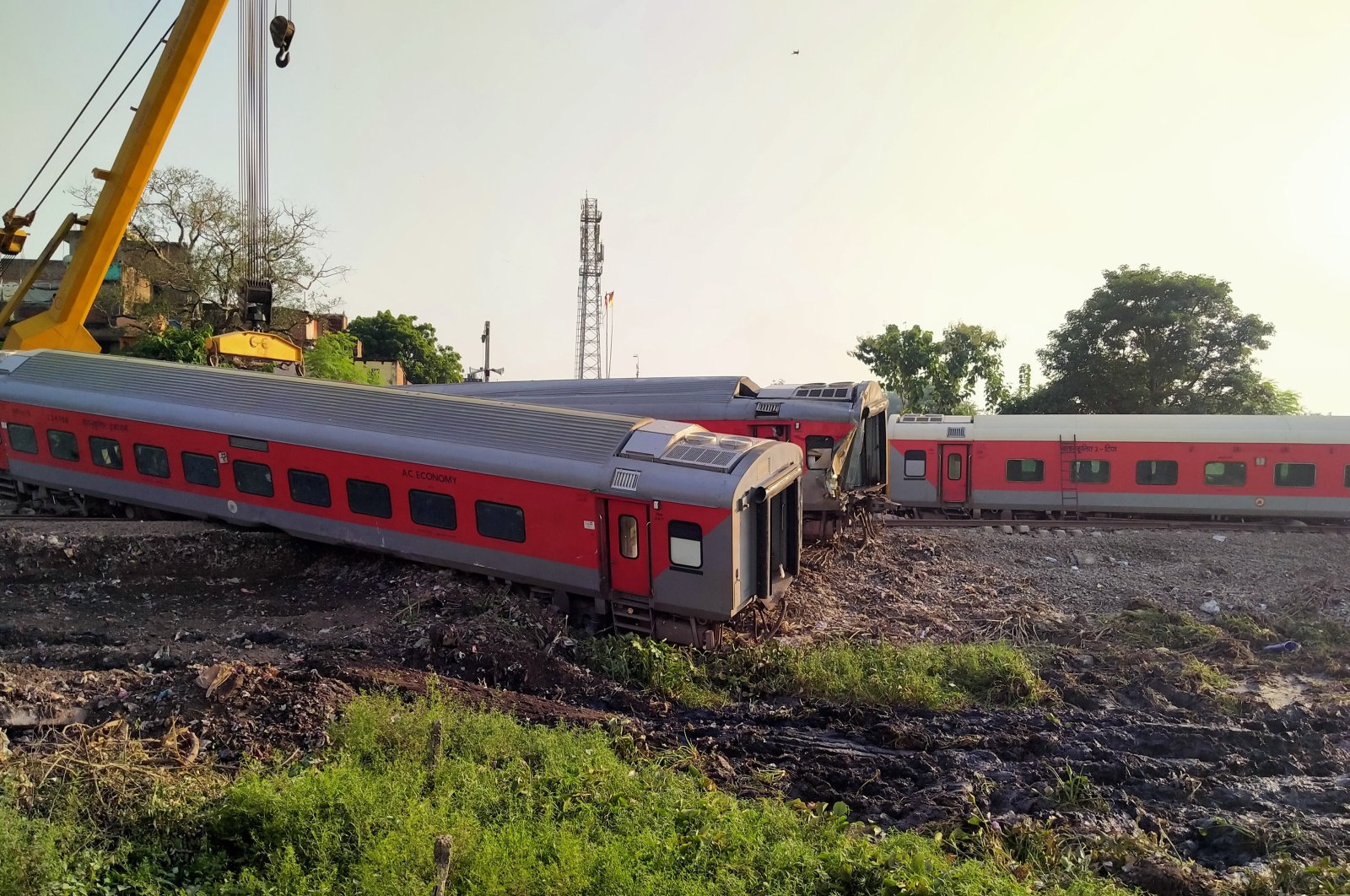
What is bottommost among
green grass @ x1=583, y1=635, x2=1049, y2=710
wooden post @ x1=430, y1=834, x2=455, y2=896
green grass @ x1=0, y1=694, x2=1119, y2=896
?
green grass @ x1=583, y1=635, x2=1049, y2=710

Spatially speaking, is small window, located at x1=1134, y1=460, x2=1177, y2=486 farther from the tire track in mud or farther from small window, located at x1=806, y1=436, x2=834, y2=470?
the tire track in mud

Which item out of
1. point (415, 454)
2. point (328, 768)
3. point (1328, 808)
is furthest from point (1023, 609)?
point (328, 768)

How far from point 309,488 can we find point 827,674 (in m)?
9.03

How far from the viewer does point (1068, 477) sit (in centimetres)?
1970

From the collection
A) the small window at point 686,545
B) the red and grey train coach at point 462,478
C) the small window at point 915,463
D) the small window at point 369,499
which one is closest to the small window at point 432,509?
the red and grey train coach at point 462,478

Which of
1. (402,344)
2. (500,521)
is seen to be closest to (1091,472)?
(500,521)

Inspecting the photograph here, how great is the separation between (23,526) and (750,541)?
12.9m

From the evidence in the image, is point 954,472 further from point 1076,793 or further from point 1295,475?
point 1076,793

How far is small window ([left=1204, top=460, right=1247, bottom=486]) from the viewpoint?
18656 millimetres

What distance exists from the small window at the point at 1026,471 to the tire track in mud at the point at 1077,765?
11.3m

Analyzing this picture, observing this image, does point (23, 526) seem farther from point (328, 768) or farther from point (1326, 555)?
point (1326, 555)

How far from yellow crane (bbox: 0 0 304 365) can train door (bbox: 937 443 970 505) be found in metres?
18.5

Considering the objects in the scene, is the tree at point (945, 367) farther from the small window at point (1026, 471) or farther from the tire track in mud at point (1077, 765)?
the tire track in mud at point (1077, 765)

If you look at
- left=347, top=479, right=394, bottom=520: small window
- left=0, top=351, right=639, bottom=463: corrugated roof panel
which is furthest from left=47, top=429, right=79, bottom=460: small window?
left=347, top=479, right=394, bottom=520: small window
